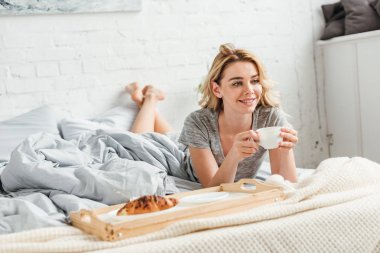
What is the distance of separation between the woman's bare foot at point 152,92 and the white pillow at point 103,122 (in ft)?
0.32

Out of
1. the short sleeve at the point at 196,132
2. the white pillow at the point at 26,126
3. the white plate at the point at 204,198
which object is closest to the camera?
the white plate at the point at 204,198

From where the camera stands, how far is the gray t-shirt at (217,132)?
2168mm

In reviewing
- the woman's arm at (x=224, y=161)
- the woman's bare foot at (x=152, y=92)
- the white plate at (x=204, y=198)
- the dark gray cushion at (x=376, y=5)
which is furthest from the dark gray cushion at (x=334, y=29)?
the white plate at (x=204, y=198)

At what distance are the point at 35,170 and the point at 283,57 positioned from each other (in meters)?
2.09

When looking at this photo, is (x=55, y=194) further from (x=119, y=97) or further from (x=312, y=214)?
(x=119, y=97)

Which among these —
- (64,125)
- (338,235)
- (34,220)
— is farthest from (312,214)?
(64,125)

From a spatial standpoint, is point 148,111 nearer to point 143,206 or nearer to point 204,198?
point 204,198

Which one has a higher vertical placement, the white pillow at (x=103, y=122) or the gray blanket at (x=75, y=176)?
the white pillow at (x=103, y=122)

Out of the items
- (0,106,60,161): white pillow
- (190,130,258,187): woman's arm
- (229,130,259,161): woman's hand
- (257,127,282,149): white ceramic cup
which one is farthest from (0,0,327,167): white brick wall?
(257,127,282,149): white ceramic cup

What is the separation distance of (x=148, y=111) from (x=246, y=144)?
4.15ft

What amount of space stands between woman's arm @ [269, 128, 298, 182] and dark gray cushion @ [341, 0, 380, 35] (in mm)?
1548

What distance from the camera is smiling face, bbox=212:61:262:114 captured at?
2.04 metres

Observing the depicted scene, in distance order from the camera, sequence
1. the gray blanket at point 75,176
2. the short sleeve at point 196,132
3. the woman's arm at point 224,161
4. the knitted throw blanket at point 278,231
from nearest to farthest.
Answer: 1. the knitted throw blanket at point 278,231
2. the gray blanket at point 75,176
3. the woman's arm at point 224,161
4. the short sleeve at point 196,132

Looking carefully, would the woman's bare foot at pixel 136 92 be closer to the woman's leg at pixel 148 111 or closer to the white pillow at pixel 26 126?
the woman's leg at pixel 148 111
